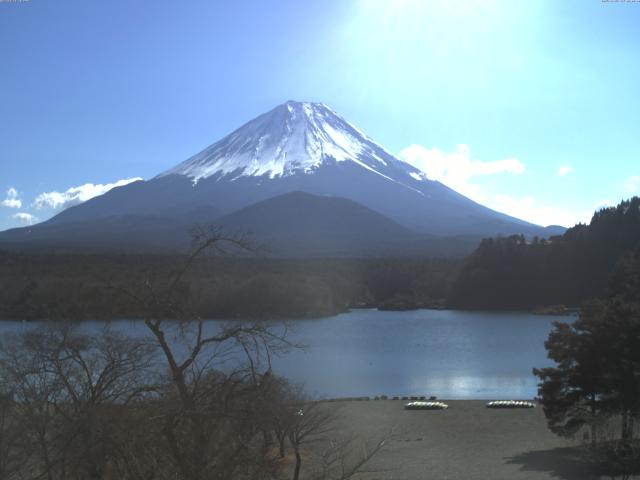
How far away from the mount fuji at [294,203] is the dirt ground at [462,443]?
4230cm

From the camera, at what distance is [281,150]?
8925cm

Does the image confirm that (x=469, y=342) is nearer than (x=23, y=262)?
Yes

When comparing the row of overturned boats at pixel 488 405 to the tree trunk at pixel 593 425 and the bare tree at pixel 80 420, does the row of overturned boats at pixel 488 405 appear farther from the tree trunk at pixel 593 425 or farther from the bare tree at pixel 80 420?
the bare tree at pixel 80 420

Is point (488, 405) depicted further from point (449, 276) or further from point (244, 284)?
point (449, 276)

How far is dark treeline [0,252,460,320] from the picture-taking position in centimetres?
1400

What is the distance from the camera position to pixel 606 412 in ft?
29.4

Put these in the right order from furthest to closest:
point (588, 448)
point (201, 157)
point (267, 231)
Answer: point (201, 157), point (267, 231), point (588, 448)

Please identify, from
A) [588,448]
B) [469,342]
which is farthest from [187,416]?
[469,342]

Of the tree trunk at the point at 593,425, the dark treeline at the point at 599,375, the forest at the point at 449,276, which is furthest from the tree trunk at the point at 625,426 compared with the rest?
the forest at the point at 449,276

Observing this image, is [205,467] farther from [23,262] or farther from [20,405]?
[23,262]

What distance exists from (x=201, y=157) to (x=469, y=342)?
72002mm

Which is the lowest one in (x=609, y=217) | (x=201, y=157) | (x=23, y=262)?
(x=23, y=262)

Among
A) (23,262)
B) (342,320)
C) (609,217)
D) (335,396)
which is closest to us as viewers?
(335,396)

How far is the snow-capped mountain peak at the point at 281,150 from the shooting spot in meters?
88.1
